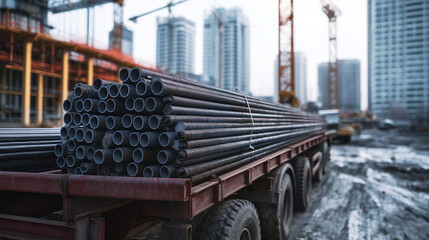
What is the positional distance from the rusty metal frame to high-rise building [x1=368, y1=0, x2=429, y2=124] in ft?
357

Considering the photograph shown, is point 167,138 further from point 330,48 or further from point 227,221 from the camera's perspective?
point 330,48

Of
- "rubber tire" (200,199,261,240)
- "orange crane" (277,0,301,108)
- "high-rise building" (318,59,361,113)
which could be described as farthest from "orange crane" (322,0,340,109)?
"high-rise building" (318,59,361,113)

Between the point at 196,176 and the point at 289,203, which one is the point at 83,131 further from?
the point at 289,203

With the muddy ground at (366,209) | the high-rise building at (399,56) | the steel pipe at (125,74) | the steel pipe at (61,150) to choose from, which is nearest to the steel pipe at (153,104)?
the steel pipe at (125,74)

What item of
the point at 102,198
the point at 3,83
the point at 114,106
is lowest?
the point at 102,198

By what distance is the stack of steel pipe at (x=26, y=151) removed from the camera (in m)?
2.93

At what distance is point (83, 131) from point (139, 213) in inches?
35.7

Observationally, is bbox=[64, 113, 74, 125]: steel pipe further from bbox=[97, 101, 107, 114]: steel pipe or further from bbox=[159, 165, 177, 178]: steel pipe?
bbox=[159, 165, 177, 178]: steel pipe

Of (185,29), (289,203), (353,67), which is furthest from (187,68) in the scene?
(289,203)

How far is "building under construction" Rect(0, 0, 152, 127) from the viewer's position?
19.9 meters

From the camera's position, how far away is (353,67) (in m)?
127

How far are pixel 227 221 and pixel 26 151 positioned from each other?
2348 millimetres

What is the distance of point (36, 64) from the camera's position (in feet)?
70.9

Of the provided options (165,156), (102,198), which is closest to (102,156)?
(102,198)
